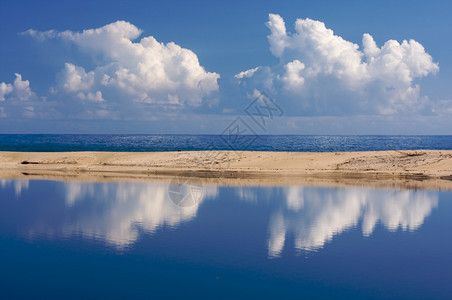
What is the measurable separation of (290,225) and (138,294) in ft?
27.1

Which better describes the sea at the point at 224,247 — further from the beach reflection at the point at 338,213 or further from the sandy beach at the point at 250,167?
the sandy beach at the point at 250,167

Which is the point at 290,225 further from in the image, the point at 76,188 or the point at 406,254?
the point at 76,188

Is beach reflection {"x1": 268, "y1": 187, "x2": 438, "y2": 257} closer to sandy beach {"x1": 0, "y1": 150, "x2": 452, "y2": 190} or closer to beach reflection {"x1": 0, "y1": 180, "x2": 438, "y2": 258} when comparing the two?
beach reflection {"x1": 0, "y1": 180, "x2": 438, "y2": 258}

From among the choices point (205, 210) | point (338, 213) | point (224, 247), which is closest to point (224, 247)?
point (224, 247)

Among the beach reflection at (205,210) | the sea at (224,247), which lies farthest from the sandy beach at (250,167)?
the sea at (224,247)

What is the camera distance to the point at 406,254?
13.2 meters

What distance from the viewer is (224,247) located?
540 inches

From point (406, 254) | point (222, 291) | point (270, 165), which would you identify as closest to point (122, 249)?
point (222, 291)

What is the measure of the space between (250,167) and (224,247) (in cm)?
3036

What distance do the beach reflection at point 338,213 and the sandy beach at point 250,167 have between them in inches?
213

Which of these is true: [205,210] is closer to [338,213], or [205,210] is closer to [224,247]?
[338,213]

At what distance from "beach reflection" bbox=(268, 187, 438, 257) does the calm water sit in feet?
0.20

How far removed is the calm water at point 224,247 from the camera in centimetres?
1036

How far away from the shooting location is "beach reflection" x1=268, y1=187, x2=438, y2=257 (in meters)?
15.2
